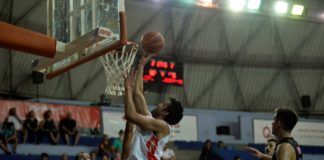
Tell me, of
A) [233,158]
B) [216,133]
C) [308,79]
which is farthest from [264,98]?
[233,158]

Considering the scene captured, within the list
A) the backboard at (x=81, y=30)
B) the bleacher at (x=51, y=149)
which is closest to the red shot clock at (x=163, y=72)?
the bleacher at (x=51, y=149)

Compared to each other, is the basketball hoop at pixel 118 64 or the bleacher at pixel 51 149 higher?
the basketball hoop at pixel 118 64

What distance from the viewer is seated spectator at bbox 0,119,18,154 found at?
12408 millimetres

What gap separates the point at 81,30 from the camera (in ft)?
23.0

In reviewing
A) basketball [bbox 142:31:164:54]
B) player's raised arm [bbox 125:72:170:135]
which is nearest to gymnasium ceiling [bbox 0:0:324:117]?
basketball [bbox 142:31:164:54]

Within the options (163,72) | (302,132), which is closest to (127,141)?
(163,72)

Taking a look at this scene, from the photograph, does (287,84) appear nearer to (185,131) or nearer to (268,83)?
(268,83)

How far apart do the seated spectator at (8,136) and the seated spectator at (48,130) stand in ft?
2.71

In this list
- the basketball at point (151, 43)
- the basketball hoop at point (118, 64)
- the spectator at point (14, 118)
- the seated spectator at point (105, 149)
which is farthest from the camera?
the seated spectator at point (105, 149)

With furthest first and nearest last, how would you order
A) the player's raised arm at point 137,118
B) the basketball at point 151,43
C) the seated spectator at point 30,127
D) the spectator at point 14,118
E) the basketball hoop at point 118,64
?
1. the spectator at point 14,118
2. the seated spectator at point 30,127
3. the basketball hoop at point 118,64
4. the basketball at point 151,43
5. the player's raised arm at point 137,118

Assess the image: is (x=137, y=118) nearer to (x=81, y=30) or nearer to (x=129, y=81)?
(x=129, y=81)

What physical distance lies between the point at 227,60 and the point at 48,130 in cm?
1108

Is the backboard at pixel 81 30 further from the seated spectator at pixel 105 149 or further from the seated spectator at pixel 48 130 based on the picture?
the seated spectator at pixel 105 149

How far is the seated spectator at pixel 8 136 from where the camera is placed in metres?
12.4
